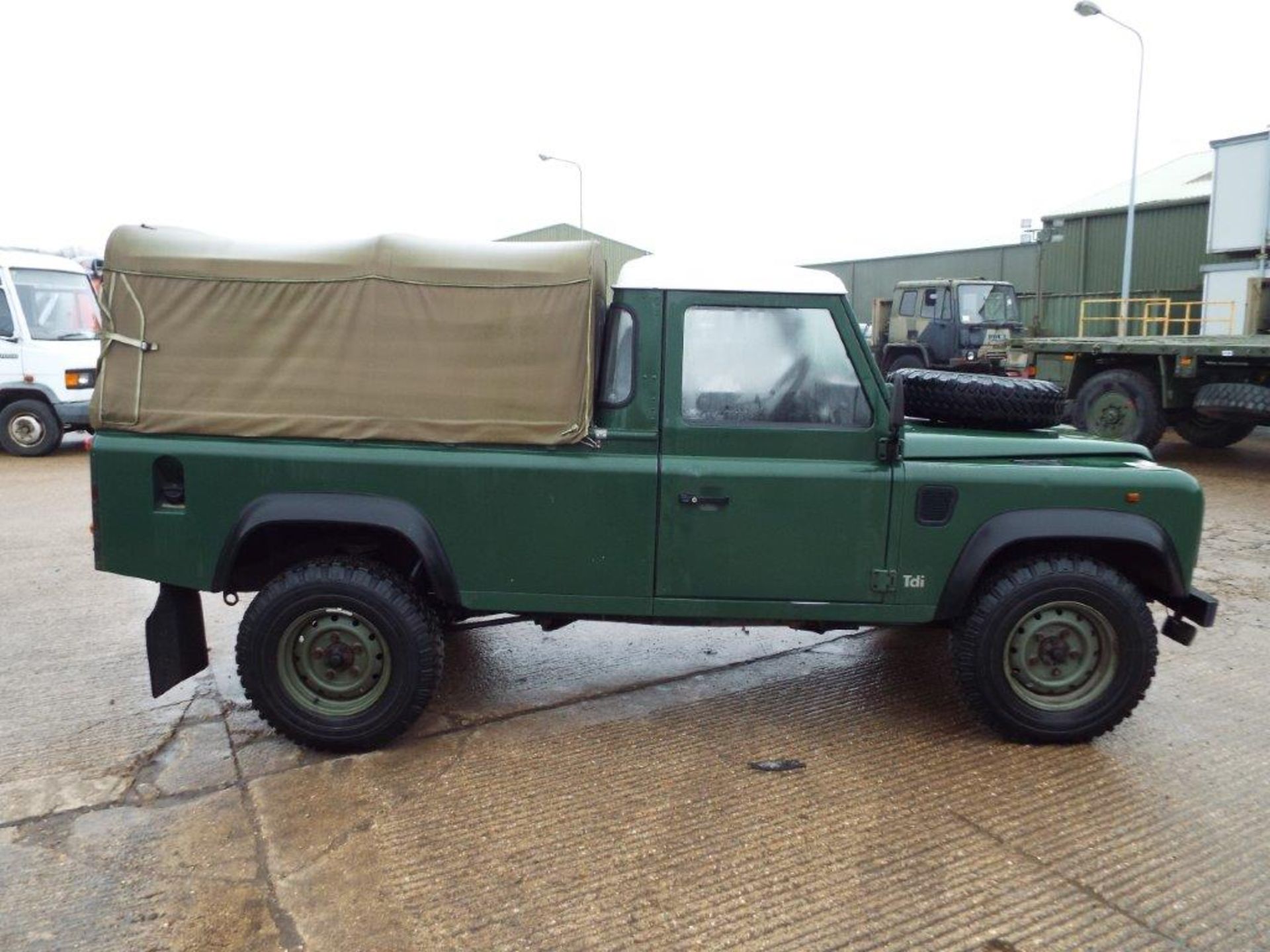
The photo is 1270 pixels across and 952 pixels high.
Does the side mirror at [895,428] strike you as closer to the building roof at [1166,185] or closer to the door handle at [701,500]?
the door handle at [701,500]

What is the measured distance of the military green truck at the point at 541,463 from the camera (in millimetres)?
3975

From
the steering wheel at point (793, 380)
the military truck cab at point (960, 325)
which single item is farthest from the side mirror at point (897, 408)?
the military truck cab at point (960, 325)

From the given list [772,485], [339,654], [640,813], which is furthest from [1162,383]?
[339,654]

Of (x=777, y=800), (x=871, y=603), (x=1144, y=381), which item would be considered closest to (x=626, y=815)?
(x=777, y=800)

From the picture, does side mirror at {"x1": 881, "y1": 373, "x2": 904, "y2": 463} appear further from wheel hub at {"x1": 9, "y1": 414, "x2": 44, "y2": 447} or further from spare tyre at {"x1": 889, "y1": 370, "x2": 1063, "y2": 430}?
wheel hub at {"x1": 9, "y1": 414, "x2": 44, "y2": 447}

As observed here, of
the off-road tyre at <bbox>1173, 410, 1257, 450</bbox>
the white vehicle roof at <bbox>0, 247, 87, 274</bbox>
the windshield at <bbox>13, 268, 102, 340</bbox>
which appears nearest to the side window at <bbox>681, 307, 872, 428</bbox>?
the off-road tyre at <bbox>1173, 410, 1257, 450</bbox>

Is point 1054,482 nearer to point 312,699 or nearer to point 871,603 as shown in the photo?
point 871,603

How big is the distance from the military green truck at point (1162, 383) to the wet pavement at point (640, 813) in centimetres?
685

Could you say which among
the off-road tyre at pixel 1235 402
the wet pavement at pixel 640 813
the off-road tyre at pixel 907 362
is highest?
the off-road tyre at pixel 907 362

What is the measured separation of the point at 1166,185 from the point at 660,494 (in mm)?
34647

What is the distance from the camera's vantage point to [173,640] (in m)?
4.23

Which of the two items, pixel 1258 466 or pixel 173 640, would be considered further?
pixel 1258 466

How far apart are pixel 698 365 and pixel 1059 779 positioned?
219cm

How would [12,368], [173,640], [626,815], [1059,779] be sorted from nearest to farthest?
1. [626,815]
2. [1059,779]
3. [173,640]
4. [12,368]
